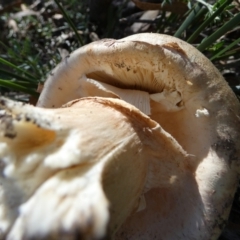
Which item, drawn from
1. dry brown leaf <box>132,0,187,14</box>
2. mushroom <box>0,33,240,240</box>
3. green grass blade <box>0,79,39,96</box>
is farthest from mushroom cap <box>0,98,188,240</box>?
dry brown leaf <box>132,0,187,14</box>

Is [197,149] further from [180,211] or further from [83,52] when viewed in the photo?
[83,52]

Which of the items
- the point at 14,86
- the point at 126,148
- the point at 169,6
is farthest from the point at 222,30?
the point at 14,86

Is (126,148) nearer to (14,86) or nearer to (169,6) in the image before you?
(14,86)

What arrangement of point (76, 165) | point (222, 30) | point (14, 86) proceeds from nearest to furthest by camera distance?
point (76, 165) < point (222, 30) < point (14, 86)

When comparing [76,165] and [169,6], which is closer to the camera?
[76,165]

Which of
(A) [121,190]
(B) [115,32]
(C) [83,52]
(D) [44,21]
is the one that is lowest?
(D) [44,21]

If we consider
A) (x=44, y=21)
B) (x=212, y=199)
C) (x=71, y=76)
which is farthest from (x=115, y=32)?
(x=212, y=199)

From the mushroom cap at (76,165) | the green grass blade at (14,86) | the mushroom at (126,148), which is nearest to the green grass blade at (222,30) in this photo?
the mushroom at (126,148)

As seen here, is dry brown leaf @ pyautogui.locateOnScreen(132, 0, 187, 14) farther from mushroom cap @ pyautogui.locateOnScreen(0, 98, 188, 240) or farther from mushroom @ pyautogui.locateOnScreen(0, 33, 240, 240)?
mushroom cap @ pyautogui.locateOnScreen(0, 98, 188, 240)
